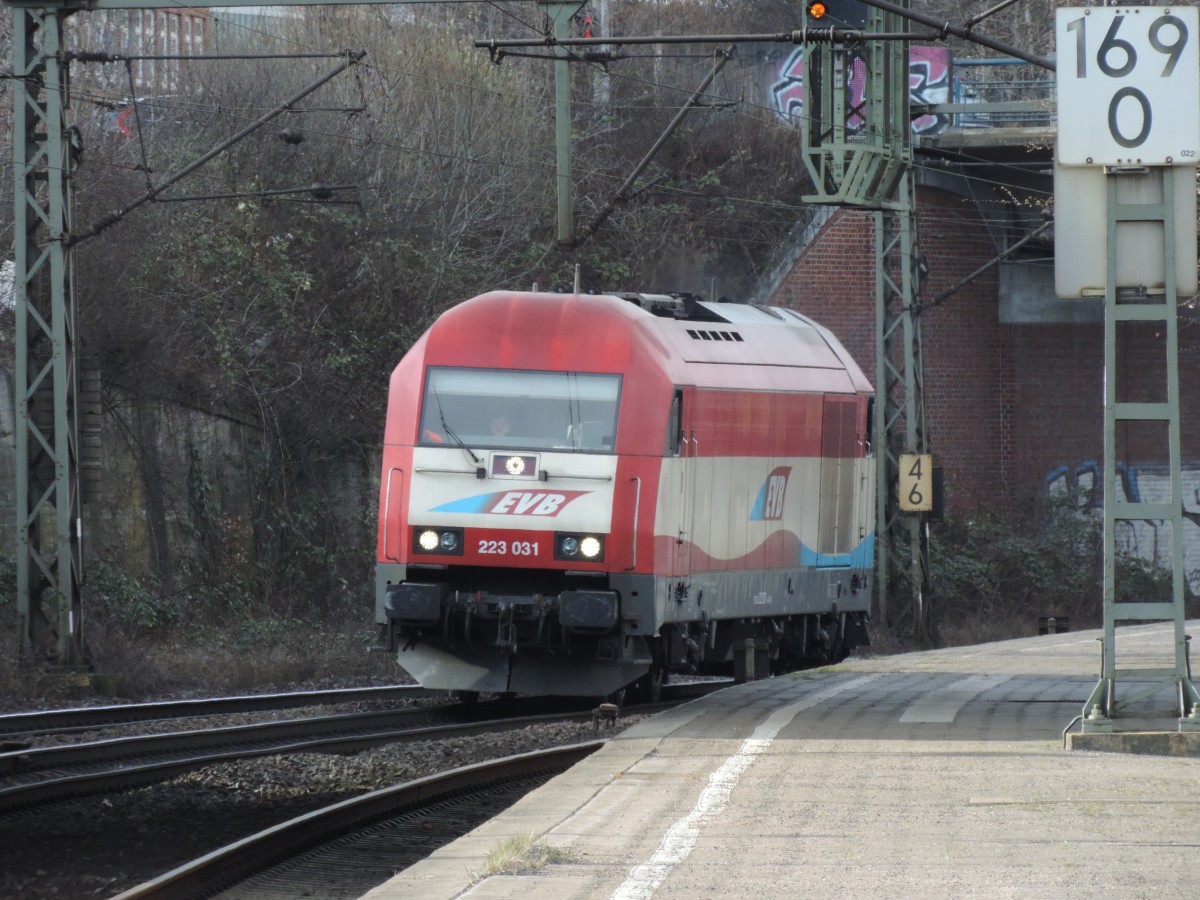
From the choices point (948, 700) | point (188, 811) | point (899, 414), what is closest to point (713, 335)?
point (948, 700)

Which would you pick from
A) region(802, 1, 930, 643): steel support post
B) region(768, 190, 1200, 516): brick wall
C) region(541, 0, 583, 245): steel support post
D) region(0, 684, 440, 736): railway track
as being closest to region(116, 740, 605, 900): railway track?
region(0, 684, 440, 736): railway track

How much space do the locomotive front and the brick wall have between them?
20.9m

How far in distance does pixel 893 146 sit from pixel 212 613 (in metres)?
10.8

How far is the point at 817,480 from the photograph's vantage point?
18.4 metres

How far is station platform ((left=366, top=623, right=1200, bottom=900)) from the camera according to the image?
7351 mm

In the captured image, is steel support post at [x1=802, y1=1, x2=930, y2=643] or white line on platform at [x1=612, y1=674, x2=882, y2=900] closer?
white line on platform at [x1=612, y1=674, x2=882, y2=900]

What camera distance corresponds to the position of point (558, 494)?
14.8 metres

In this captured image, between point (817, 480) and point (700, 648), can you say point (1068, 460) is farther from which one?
point (700, 648)

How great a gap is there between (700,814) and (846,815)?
27.7 inches

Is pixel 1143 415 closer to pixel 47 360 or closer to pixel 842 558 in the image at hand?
pixel 842 558

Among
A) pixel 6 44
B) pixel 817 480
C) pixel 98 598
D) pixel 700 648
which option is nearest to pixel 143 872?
pixel 700 648

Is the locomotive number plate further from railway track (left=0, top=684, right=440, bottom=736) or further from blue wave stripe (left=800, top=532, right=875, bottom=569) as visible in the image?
blue wave stripe (left=800, top=532, right=875, bottom=569)

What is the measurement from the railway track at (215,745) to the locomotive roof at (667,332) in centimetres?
303

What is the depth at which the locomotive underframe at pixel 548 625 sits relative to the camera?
48.2 ft
